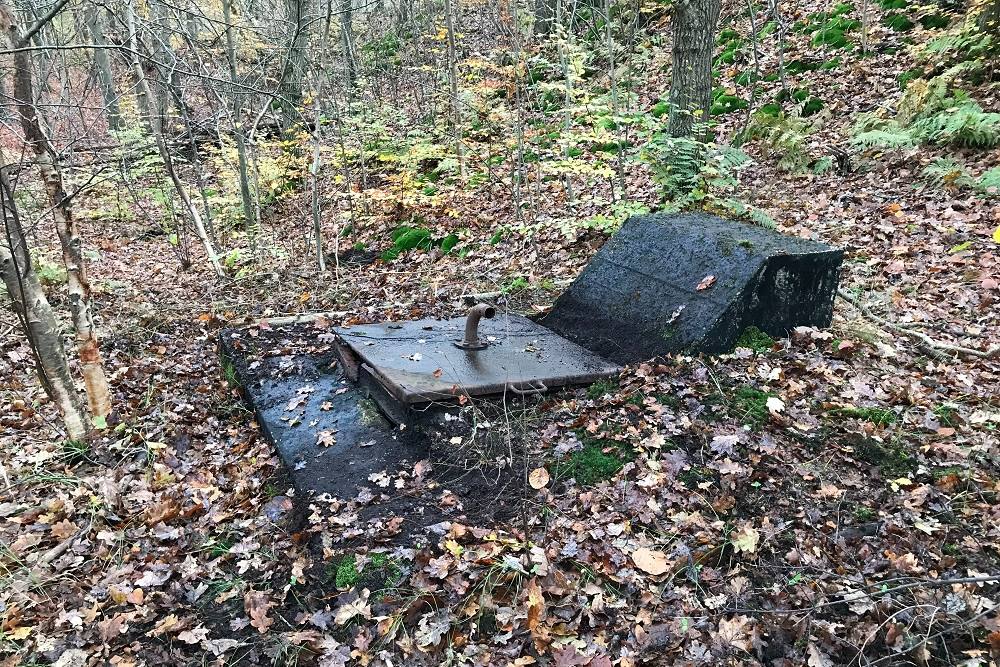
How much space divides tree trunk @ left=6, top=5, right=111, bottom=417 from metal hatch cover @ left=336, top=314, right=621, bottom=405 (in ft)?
6.04

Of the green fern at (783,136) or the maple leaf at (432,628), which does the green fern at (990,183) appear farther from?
Result: the maple leaf at (432,628)

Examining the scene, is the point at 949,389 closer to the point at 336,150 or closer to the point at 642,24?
the point at 336,150

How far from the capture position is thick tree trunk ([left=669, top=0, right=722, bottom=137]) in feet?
24.6

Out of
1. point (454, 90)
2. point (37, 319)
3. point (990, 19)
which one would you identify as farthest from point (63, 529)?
point (990, 19)

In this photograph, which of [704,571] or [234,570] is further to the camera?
[234,570]

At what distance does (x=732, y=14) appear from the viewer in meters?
14.6

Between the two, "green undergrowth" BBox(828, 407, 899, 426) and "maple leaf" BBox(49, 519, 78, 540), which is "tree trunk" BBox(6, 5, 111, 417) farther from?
"green undergrowth" BBox(828, 407, 899, 426)

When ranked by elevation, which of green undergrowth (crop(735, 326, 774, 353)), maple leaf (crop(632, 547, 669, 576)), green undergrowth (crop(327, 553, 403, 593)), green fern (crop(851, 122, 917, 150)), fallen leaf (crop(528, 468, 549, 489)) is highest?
green fern (crop(851, 122, 917, 150))

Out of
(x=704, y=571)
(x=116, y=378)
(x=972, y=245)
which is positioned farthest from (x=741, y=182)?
(x=116, y=378)

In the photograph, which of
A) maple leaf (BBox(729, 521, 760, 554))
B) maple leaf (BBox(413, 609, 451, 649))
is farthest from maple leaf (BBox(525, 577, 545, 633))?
maple leaf (BBox(729, 521, 760, 554))

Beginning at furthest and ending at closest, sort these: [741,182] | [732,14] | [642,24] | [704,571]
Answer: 1. [642,24]
2. [732,14]
3. [741,182]
4. [704,571]

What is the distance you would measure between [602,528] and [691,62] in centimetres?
621

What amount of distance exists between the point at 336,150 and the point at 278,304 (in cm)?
400

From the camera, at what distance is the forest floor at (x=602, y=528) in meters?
2.91
